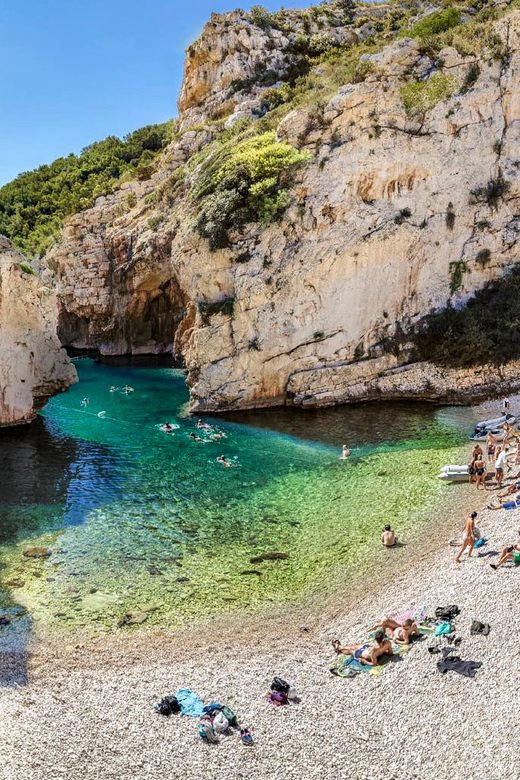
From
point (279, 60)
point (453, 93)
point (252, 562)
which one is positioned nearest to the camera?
point (252, 562)

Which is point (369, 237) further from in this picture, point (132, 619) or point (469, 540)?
point (132, 619)

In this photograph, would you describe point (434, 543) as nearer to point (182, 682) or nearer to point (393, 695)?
point (393, 695)

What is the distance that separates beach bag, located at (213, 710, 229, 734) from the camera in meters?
8.54

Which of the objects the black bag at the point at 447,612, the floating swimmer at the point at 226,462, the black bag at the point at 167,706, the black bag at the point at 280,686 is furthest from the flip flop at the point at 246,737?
the floating swimmer at the point at 226,462

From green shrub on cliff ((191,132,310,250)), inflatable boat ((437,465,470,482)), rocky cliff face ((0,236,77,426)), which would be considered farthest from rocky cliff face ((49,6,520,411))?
inflatable boat ((437,465,470,482))

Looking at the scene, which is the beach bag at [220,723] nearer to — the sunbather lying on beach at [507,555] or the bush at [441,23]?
the sunbather lying on beach at [507,555]

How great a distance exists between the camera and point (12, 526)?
678 inches

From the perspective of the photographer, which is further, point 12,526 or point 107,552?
point 12,526

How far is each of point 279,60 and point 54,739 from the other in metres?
51.7

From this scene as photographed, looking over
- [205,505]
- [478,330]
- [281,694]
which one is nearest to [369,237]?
[478,330]

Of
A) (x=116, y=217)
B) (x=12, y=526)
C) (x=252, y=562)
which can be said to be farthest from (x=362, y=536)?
(x=116, y=217)

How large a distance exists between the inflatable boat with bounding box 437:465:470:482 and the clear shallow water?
39cm

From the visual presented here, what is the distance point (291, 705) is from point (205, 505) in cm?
933

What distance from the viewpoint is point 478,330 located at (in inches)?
1088
